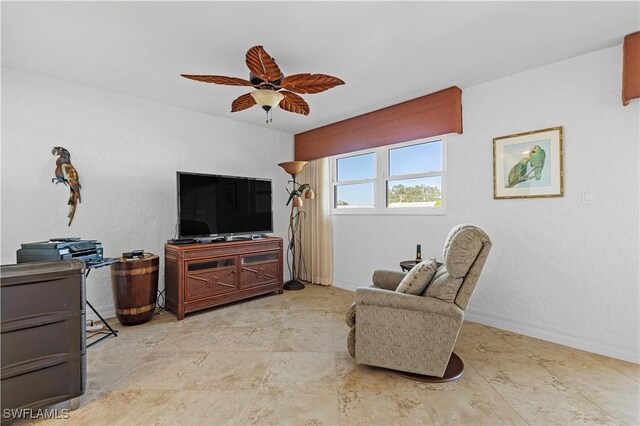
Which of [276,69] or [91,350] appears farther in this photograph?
[91,350]

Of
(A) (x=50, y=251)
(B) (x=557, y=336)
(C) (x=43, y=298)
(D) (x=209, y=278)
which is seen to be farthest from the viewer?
(D) (x=209, y=278)

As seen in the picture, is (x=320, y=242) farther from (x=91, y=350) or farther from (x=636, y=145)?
(x=636, y=145)

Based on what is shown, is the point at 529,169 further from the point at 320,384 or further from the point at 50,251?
the point at 50,251

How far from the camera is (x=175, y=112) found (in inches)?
142

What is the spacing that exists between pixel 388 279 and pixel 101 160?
324 centimetres

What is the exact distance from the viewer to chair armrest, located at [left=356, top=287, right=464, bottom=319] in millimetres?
1850

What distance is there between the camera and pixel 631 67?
2129 millimetres

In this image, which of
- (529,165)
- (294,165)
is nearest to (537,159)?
(529,165)

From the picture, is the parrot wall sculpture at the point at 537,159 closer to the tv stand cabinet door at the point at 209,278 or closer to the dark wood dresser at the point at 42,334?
the tv stand cabinet door at the point at 209,278

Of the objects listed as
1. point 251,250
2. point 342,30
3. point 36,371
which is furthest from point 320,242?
point 36,371

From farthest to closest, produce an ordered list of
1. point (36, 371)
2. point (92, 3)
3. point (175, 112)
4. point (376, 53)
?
point (175, 112) < point (376, 53) < point (92, 3) < point (36, 371)

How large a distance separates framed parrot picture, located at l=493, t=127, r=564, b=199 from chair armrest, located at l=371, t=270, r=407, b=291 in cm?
133

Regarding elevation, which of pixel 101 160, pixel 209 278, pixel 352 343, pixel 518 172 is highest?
pixel 101 160

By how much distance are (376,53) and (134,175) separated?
9.57 ft
